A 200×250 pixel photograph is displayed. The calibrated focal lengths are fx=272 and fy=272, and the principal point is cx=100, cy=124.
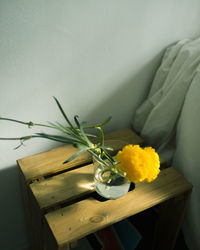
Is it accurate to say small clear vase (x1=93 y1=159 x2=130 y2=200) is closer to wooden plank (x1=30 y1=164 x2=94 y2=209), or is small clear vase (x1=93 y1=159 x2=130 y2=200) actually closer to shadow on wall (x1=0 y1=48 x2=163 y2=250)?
wooden plank (x1=30 y1=164 x2=94 y2=209)

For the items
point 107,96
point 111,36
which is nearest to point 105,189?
point 107,96

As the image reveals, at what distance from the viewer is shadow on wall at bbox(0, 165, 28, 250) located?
3.31 feet

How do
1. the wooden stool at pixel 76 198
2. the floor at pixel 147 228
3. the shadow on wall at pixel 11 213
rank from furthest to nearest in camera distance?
1. the floor at pixel 147 228
2. the shadow on wall at pixel 11 213
3. the wooden stool at pixel 76 198

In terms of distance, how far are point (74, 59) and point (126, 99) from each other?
11.6 inches

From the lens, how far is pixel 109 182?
30.4 inches

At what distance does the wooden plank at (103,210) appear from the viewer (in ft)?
2.36

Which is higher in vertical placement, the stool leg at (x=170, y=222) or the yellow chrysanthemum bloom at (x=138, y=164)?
the yellow chrysanthemum bloom at (x=138, y=164)

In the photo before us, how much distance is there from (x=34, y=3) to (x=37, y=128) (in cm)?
40

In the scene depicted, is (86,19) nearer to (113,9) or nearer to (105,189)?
(113,9)

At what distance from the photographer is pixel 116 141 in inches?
39.2

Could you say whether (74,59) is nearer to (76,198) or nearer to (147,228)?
(76,198)

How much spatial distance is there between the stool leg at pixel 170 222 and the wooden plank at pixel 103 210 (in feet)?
0.31

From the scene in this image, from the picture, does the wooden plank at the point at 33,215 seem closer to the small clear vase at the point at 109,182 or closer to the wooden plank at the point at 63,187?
the wooden plank at the point at 63,187

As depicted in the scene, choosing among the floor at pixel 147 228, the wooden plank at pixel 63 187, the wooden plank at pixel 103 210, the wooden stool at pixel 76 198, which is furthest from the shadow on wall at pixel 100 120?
the floor at pixel 147 228
